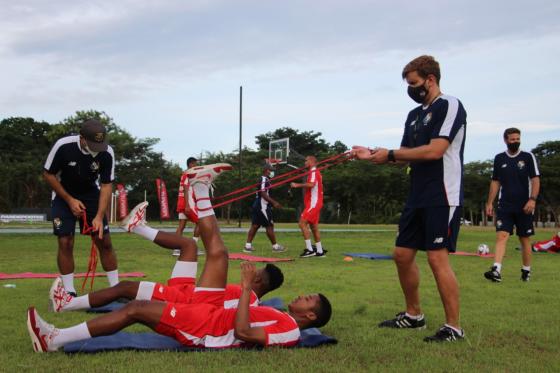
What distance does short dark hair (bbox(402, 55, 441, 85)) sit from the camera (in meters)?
4.96

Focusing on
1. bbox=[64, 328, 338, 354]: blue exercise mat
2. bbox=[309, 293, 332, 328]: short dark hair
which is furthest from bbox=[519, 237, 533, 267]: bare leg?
bbox=[64, 328, 338, 354]: blue exercise mat

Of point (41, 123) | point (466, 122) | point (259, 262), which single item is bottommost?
point (259, 262)

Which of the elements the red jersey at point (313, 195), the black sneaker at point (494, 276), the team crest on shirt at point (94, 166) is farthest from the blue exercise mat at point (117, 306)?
the red jersey at point (313, 195)

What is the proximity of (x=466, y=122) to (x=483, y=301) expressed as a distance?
8.95 feet

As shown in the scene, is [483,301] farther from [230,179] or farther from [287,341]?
[230,179]

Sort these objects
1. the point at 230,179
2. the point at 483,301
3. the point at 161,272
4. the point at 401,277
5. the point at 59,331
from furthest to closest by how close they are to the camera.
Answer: the point at 230,179 → the point at 161,272 → the point at 483,301 → the point at 401,277 → the point at 59,331

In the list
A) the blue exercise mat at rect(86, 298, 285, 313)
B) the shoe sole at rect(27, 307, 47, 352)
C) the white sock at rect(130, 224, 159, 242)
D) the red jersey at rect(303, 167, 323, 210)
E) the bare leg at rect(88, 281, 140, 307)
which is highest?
the red jersey at rect(303, 167, 323, 210)

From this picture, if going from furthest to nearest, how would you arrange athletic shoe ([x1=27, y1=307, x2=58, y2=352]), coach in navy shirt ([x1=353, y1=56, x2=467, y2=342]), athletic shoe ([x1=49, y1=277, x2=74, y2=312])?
athletic shoe ([x1=49, y1=277, x2=74, y2=312])
coach in navy shirt ([x1=353, y1=56, x2=467, y2=342])
athletic shoe ([x1=27, y1=307, x2=58, y2=352])

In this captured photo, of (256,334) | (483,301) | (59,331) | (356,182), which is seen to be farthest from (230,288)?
(356,182)

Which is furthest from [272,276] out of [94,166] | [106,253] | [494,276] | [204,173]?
[494,276]

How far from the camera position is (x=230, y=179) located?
173 ft

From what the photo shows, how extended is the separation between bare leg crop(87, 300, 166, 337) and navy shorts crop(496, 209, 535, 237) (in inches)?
270

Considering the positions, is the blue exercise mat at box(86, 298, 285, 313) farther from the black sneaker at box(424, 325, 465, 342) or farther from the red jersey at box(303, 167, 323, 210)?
the red jersey at box(303, 167, 323, 210)

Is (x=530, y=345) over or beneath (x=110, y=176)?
beneath
